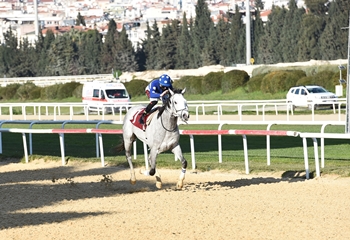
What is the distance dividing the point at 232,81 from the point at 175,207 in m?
36.2

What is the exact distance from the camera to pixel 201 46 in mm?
88812

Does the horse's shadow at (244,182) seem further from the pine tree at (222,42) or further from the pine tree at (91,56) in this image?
the pine tree at (91,56)

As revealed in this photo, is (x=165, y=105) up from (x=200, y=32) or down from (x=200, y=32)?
down

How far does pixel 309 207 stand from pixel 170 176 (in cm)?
449

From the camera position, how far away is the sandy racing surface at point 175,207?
28.9 feet

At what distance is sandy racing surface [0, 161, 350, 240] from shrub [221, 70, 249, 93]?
3163 cm

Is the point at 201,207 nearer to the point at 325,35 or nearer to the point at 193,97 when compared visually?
the point at 193,97

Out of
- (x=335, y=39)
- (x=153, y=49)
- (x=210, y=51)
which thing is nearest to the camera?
(x=335, y=39)

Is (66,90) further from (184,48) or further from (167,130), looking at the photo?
(167,130)

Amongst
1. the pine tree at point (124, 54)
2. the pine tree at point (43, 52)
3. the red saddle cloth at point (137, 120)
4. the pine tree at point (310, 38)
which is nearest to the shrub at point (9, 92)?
the pine tree at point (310, 38)

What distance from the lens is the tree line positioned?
76775 millimetres

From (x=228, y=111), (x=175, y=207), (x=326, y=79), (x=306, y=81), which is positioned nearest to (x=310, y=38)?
(x=306, y=81)

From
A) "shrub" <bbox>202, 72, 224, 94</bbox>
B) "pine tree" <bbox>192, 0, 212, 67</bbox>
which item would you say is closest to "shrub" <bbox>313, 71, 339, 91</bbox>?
→ "shrub" <bbox>202, 72, 224, 94</bbox>

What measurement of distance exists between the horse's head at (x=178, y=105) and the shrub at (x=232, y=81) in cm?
3412
